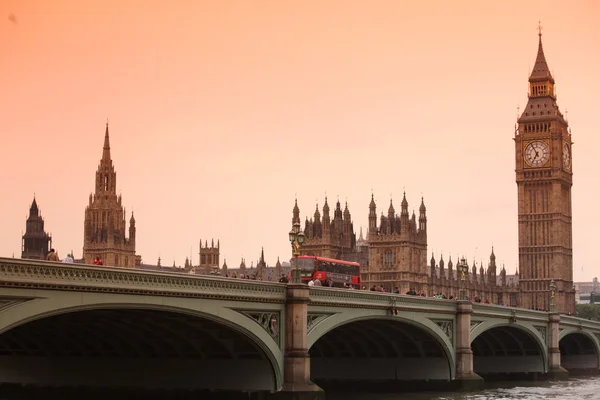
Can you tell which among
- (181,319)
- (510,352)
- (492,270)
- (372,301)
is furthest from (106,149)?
(181,319)

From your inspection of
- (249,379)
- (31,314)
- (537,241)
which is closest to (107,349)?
(249,379)

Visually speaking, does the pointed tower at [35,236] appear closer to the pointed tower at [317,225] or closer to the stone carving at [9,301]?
the pointed tower at [317,225]

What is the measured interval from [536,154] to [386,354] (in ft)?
302

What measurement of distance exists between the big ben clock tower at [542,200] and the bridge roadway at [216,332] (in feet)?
265

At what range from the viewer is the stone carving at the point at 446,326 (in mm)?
66188

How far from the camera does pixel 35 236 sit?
192 metres

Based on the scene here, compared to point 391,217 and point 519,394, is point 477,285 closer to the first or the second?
point 391,217

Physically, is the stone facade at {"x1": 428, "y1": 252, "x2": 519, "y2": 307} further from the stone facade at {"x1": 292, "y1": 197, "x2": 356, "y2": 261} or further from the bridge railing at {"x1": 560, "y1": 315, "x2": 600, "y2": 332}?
the bridge railing at {"x1": 560, "y1": 315, "x2": 600, "y2": 332}

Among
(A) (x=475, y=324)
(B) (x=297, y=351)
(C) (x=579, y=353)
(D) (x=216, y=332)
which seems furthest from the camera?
(C) (x=579, y=353)

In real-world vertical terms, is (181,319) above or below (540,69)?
below

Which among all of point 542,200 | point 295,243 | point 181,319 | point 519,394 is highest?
point 542,200

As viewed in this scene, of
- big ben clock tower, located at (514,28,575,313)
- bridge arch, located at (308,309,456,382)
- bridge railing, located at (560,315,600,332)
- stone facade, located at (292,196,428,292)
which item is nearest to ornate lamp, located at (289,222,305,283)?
bridge arch, located at (308,309,456,382)

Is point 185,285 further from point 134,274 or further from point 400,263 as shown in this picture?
point 400,263

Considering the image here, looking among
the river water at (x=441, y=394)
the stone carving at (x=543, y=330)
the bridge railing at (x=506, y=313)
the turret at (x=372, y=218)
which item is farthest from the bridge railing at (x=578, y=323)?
the turret at (x=372, y=218)
